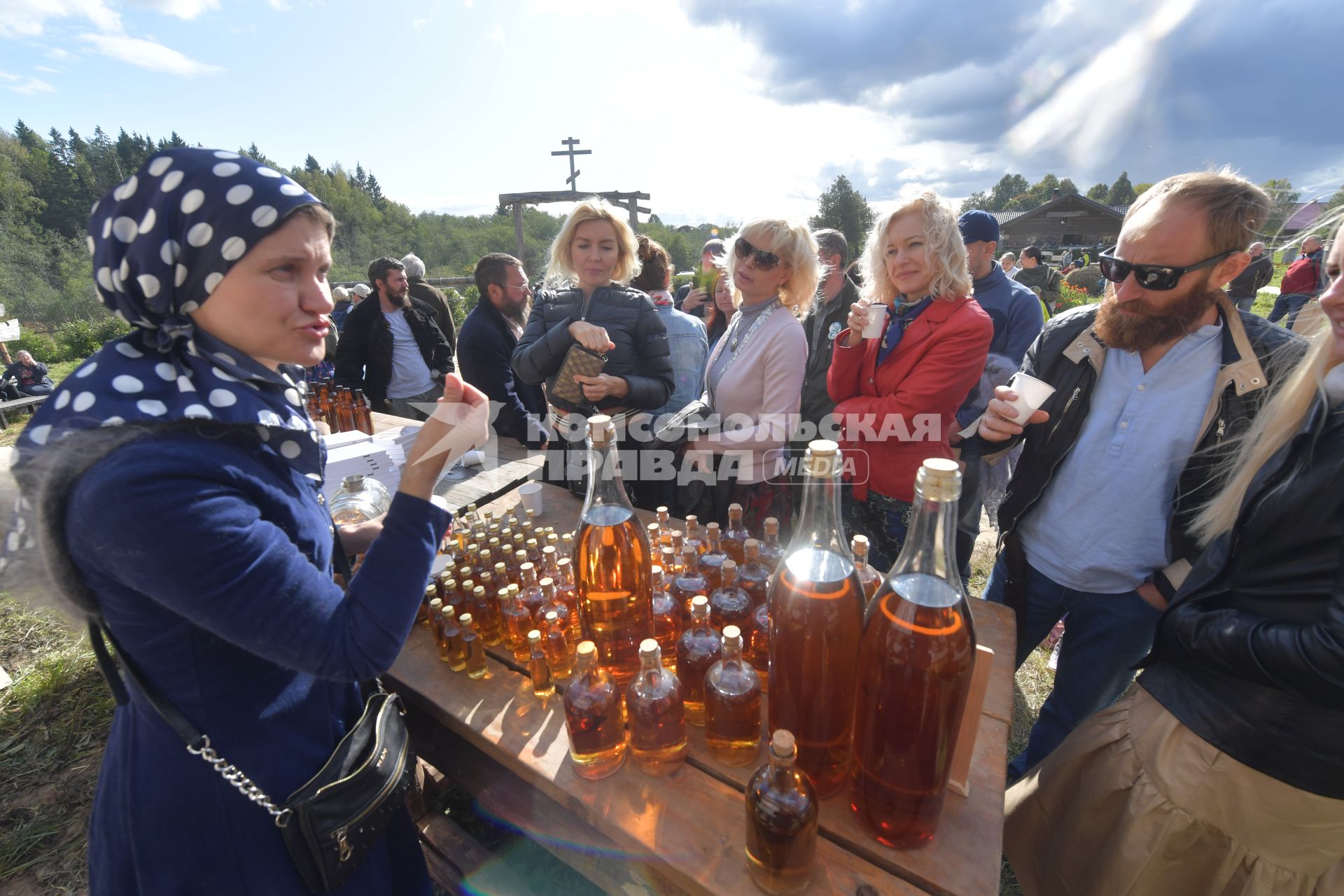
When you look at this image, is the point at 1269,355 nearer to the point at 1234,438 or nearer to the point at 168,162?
the point at 1234,438

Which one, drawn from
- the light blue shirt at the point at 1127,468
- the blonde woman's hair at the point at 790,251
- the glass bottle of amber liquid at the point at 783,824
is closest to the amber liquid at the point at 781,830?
the glass bottle of amber liquid at the point at 783,824

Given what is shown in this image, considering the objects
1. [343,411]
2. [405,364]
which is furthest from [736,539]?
[405,364]

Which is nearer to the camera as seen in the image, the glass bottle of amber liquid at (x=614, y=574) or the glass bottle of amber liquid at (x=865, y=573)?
the glass bottle of amber liquid at (x=865, y=573)

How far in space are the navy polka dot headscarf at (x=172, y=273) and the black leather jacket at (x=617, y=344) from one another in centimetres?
170

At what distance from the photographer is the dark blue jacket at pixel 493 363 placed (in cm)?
377

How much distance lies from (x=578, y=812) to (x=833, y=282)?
3462 millimetres

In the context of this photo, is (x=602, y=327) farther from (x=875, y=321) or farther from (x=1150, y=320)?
(x=1150, y=320)

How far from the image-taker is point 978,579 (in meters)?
3.88

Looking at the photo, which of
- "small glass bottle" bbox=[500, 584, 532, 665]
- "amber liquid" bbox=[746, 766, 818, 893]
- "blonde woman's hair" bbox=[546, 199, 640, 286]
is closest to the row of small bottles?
"blonde woman's hair" bbox=[546, 199, 640, 286]

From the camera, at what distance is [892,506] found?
2406mm

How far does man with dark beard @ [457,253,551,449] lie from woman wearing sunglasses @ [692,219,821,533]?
1.53m

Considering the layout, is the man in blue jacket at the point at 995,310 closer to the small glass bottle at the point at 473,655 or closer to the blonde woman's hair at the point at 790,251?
the blonde woman's hair at the point at 790,251

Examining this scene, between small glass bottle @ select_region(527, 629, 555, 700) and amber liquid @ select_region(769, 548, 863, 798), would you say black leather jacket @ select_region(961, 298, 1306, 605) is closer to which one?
amber liquid @ select_region(769, 548, 863, 798)

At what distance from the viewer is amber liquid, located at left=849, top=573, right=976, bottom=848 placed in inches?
34.0
